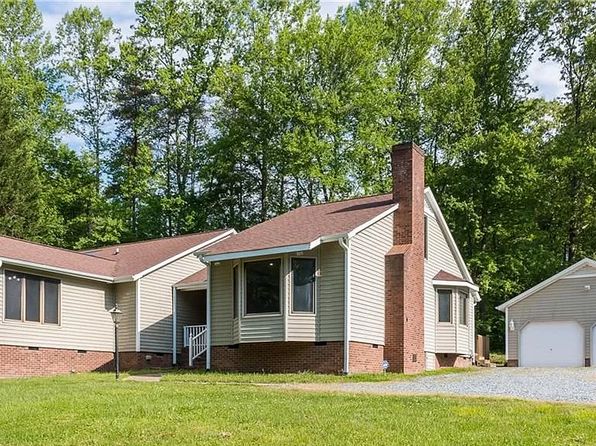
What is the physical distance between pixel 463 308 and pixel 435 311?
170 cm

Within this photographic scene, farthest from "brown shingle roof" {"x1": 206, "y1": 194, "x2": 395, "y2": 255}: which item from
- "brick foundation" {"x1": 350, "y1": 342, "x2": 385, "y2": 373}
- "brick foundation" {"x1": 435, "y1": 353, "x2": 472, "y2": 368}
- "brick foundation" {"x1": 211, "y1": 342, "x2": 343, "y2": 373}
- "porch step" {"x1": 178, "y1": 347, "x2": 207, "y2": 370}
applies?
"brick foundation" {"x1": 435, "y1": 353, "x2": 472, "y2": 368}

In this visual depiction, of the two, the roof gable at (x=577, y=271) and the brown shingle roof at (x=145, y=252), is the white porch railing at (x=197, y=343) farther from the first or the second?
the roof gable at (x=577, y=271)

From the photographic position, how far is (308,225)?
20484 millimetres

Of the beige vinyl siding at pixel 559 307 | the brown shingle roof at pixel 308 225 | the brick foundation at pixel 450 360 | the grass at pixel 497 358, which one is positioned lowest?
the grass at pixel 497 358

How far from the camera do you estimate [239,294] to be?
19.5 m

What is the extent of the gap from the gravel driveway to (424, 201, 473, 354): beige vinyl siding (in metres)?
4.61

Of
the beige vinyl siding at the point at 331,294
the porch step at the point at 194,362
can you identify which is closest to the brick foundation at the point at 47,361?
the porch step at the point at 194,362

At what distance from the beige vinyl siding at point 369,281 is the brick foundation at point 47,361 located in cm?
881

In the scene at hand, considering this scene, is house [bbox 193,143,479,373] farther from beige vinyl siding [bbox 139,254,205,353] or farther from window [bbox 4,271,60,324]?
window [bbox 4,271,60,324]

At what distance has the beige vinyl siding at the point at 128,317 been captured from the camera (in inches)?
891

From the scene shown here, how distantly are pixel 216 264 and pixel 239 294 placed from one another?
156 centimetres

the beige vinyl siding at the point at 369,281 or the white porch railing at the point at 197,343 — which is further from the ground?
the beige vinyl siding at the point at 369,281

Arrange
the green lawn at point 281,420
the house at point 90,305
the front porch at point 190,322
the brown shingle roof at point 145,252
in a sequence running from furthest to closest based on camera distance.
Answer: the brown shingle roof at point 145,252, the front porch at point 190,322, the house at point 90,305, the green lawn at point 281,420

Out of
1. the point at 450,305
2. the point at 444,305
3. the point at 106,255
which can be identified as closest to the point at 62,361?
the point at 106,255
